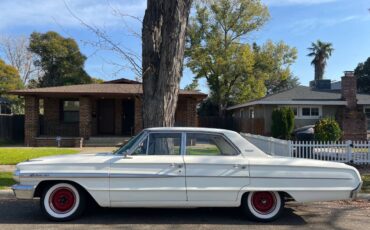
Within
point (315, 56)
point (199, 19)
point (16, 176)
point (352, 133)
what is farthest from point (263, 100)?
point (315, 56)

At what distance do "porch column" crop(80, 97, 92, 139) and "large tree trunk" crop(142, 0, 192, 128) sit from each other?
14.7 meters

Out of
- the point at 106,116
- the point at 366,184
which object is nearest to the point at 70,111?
the point at 106,116

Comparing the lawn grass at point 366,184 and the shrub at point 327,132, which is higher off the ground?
the shrub at point 327,132

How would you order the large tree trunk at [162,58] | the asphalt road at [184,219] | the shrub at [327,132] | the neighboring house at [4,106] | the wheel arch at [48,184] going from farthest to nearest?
the neighboring house at [4,106]
the shrub at [327,132]
the large tree trunk at [162,58]
the wheel arch at [48,184]
the asphalt road at [184,219]

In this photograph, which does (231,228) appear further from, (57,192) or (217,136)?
(57,192)

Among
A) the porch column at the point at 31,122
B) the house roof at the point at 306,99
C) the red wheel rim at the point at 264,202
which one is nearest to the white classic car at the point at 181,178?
the red wheel rim at the point at 264,202

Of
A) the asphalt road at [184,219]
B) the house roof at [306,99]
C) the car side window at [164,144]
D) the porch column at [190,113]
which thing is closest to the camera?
the asphalt road at [184,219]

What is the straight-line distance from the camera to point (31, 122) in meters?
24.5

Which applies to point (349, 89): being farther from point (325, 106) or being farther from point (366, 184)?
point (366, 184)

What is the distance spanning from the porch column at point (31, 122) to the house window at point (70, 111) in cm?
201

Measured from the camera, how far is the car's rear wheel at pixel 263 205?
7.35m

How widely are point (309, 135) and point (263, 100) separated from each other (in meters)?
10.8

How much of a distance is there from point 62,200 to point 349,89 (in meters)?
23.9

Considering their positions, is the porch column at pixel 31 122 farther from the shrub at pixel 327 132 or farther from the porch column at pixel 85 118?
the shrub at pixel 327 132
